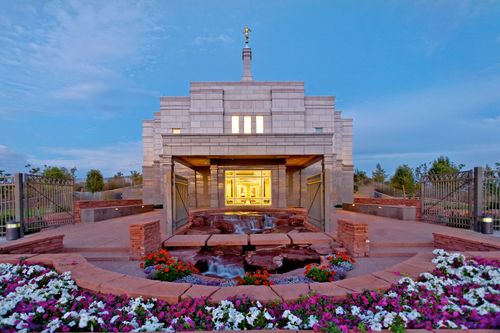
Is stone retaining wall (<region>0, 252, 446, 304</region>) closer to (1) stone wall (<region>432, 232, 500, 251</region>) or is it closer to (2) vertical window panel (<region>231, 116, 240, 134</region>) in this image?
(1) stone wall (<region>432, 232, 500, 251</region>)

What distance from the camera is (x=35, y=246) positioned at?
607 cm

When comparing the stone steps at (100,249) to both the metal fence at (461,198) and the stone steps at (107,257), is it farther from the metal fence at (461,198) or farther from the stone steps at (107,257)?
the metal fence at (461,198)

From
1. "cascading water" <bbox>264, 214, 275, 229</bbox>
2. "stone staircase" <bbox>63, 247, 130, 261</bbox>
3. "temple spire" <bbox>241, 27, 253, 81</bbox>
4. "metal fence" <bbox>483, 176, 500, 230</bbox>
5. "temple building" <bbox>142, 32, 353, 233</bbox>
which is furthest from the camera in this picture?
"temple spire" <bbox>241, 27, 253, 81</bbox>

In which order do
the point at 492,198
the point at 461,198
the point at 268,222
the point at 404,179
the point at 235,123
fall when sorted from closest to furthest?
the point at 492,198 → the point at 461,198 → the point at 268,222 → the point at 235,123 → the point at 404,179

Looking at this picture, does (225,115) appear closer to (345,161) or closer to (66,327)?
(345,161)

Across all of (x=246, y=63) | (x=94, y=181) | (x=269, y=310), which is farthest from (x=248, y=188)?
(x=94, y=181)

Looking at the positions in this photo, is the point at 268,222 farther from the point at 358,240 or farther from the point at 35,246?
the point at 35,246

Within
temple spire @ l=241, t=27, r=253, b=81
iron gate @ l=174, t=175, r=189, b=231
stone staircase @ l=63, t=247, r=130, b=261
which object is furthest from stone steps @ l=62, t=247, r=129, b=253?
temple spire @ l=241, t=27, r=253, b=81

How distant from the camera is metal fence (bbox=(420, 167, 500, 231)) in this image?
29.5 feet

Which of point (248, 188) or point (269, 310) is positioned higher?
point (248, 188)

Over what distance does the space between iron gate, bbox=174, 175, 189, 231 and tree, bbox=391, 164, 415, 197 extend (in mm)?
22891

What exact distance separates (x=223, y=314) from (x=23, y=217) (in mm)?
10744

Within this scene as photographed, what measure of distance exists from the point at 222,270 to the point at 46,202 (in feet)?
30.2

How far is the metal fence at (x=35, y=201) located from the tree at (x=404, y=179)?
91.4ft
